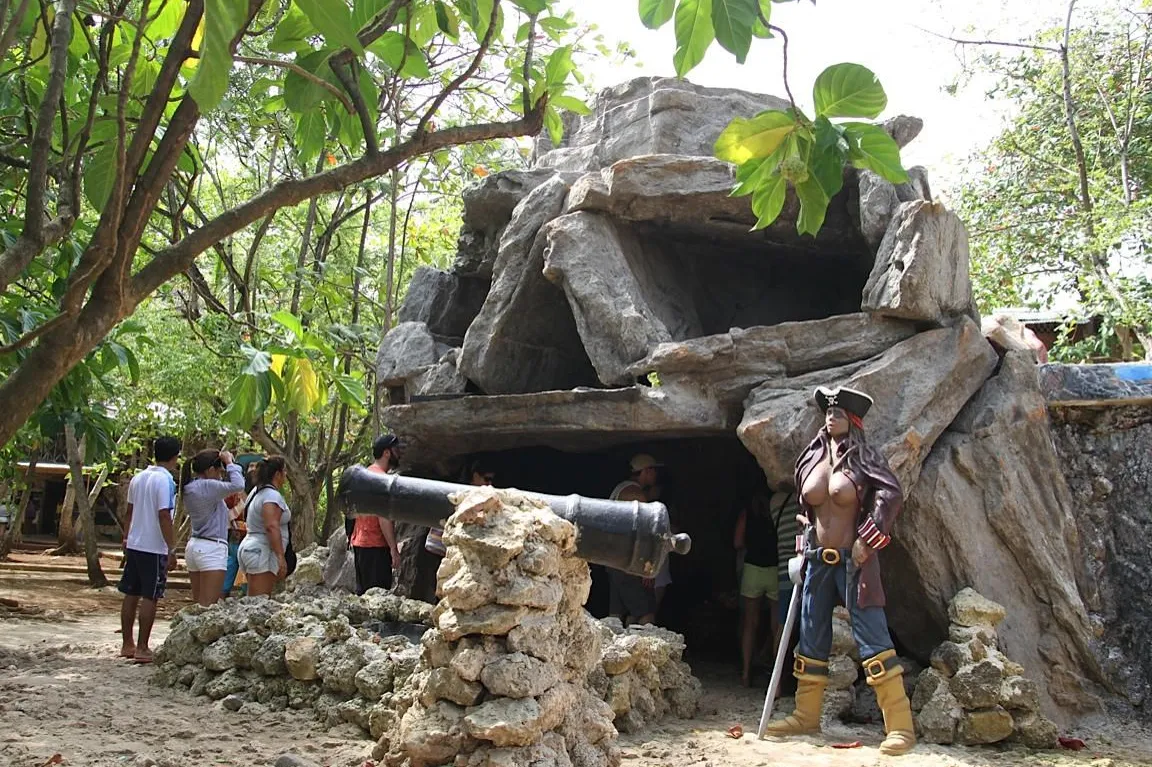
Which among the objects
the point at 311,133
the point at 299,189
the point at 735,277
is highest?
the point at 735,277

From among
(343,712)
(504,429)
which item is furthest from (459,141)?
(504,429)

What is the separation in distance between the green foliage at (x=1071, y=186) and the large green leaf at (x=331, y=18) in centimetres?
1089

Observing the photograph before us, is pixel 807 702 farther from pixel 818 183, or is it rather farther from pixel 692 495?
pixel 692 495

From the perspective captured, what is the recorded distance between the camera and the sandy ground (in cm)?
475

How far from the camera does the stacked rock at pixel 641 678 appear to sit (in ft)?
19.1

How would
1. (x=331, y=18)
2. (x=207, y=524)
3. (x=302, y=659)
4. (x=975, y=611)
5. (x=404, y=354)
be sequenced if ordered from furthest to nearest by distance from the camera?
(x=404, y=354) < (x=207, y=524) < (x=975, y=611) < (x=302, y=659) < (x=331, y=18)

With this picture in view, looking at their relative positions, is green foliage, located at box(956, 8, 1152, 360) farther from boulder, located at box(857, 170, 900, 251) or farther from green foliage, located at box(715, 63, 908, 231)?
green foliage, located at box(715, 63, 908, 231)

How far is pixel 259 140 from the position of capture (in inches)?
539

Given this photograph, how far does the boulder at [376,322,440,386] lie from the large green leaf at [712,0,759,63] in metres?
6.82

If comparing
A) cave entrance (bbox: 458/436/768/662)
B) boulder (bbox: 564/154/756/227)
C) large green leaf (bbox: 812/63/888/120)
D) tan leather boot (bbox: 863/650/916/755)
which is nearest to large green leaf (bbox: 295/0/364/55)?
large green leaf (bbox: 812/63/888/120)

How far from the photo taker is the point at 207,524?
7.43 meters

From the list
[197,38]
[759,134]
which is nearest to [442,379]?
[197,38]

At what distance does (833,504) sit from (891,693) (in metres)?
1.06

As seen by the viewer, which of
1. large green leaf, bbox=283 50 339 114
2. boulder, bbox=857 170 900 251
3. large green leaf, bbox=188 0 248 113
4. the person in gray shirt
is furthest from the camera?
the person in gray shirt
